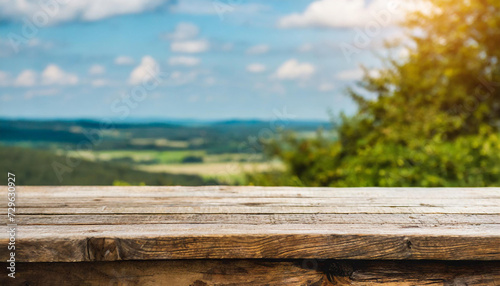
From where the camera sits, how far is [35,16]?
12.7 ft

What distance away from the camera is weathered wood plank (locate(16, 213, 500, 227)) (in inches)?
60.8

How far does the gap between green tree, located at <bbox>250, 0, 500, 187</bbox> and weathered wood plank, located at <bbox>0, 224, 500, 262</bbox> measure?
15.2 ft

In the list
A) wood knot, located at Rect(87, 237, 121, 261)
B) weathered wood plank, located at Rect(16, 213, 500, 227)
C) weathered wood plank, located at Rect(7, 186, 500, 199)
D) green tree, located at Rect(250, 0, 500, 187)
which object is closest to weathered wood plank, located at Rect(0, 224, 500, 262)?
wood knot, located at Rect(87, 237, 121, 261)

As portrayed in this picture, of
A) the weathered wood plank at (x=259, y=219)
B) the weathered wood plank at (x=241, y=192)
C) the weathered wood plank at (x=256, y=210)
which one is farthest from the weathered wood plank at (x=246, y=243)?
the weathered wood plank at (x=241, y=192)

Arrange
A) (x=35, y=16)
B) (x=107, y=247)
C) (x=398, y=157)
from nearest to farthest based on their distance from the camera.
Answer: (x=107, y=247) → (x=35, y=16) → (x=398, y=157)

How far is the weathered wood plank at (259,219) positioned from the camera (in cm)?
154

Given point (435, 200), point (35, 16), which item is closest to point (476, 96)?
point (435, 200)

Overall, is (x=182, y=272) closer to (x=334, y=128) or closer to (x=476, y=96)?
(x=334, y=128)

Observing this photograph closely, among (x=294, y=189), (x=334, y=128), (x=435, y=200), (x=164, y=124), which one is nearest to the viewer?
(x=435, y=200)

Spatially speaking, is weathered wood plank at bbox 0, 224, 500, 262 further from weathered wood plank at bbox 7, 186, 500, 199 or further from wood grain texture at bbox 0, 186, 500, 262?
weathered wood plank at bbox 7, 186, 500, 199

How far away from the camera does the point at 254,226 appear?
146cm

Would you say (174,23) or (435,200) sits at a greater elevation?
(174,23)

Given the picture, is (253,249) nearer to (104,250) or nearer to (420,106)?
(104,250)

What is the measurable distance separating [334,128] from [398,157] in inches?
78.5
